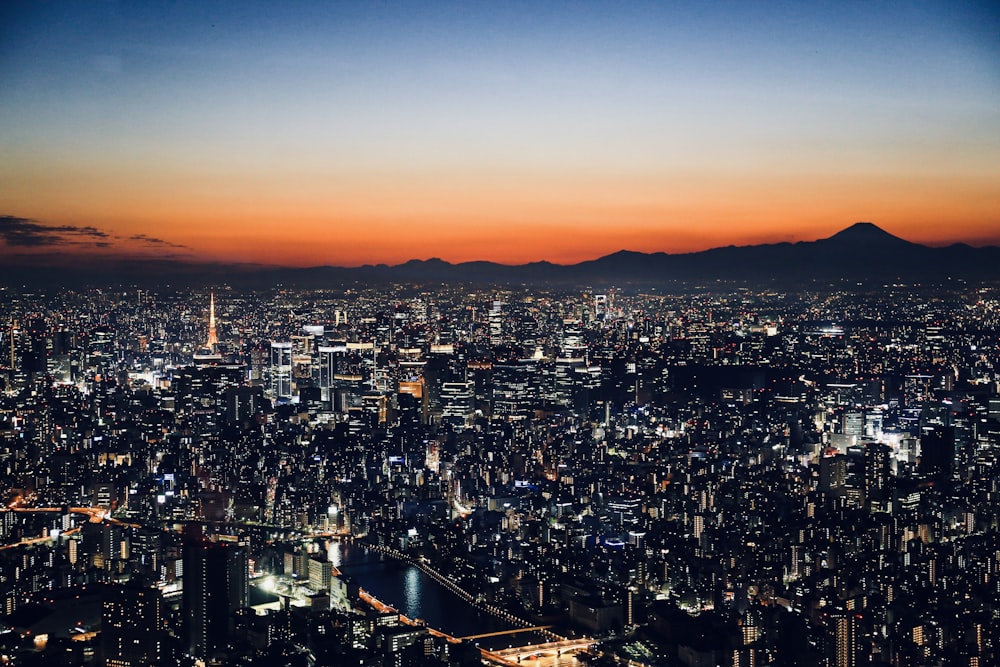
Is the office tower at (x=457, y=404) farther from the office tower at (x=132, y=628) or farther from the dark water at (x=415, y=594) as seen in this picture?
the office tower at (x=132, y=628)

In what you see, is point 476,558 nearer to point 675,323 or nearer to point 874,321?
point 675,323

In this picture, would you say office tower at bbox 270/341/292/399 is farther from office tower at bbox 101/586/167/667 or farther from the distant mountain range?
office tower at bbox 101/586/167/667

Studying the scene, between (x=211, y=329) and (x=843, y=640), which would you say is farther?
(x=211, y=329)

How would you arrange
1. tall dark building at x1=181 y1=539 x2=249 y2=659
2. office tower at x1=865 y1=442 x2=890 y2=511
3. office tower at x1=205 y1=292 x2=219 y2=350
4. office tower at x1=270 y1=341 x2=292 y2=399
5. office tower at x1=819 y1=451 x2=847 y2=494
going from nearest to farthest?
tall dark building at x1=181 y1=539 x2=249 y2=659
office tower at x1=865 y1=442 x2=890 y2=511
office tower at x1=205 y1=292 x2=219 y2=350
office tower at x1=819 y1=451 x2=847 y2=494
office tower at x1=270 y1=341 x2=292 y2=399

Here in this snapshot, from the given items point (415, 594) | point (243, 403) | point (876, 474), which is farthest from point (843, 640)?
point (243, 403)

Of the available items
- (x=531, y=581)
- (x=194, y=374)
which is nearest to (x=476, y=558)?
(x=531, y=581)

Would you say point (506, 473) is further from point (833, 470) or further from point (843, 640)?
point (843, 640)

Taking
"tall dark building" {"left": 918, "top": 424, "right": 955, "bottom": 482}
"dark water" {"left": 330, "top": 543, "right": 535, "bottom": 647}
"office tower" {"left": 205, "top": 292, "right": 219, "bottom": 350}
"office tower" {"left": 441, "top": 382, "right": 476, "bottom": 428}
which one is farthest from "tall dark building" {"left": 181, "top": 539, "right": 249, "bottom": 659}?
"tall dark building" {"left": 918, "top": 424, "right": 955, "bottom": 482}
